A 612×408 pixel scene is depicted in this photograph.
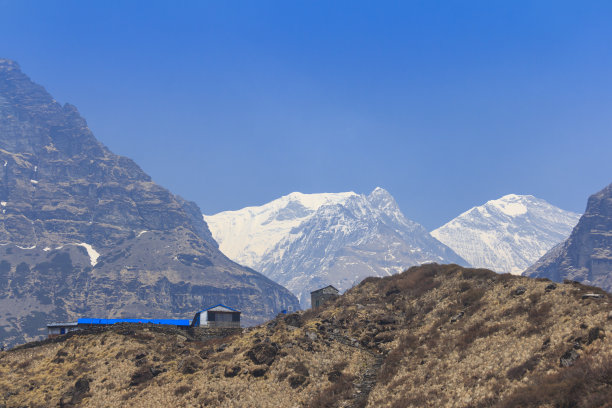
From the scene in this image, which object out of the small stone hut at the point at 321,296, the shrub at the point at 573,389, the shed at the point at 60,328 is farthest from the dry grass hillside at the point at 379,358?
the small stone hut at the point at 321,296

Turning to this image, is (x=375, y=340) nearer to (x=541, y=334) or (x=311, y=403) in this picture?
(x=311, y=403)

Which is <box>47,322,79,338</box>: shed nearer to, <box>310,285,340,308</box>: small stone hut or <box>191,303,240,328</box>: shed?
<box>191,303,240,328</box>: shed

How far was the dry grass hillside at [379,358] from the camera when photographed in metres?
45.9

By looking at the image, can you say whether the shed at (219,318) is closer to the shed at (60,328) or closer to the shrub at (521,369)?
the shed at (60,328)

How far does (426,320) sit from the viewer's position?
243 ft

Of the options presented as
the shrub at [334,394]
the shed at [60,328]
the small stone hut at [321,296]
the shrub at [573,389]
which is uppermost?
the small stone hut at [321,296]

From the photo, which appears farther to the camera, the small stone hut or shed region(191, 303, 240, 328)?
the small stone hut

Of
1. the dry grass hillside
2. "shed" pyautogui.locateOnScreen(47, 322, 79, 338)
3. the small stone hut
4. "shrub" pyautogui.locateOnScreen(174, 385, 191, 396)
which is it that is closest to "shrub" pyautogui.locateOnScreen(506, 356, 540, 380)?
the dry grass hillside

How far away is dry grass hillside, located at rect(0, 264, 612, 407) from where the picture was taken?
45.9 meters

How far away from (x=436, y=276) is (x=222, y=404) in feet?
159

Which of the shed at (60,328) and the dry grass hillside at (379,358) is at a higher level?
the shed at (60,328)

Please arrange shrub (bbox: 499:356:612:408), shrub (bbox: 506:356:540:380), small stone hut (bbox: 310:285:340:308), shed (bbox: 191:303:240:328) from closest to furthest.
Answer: shrub (bbox: 499:356:612:408)
shrub (bbox: 506:356:540:380)
shed (bbox: 191:303:240:328)
small stone hut (bbox: 310:285:340:308)

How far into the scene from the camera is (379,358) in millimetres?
68000

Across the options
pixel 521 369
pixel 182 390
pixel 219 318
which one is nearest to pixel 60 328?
pixel 219 318
